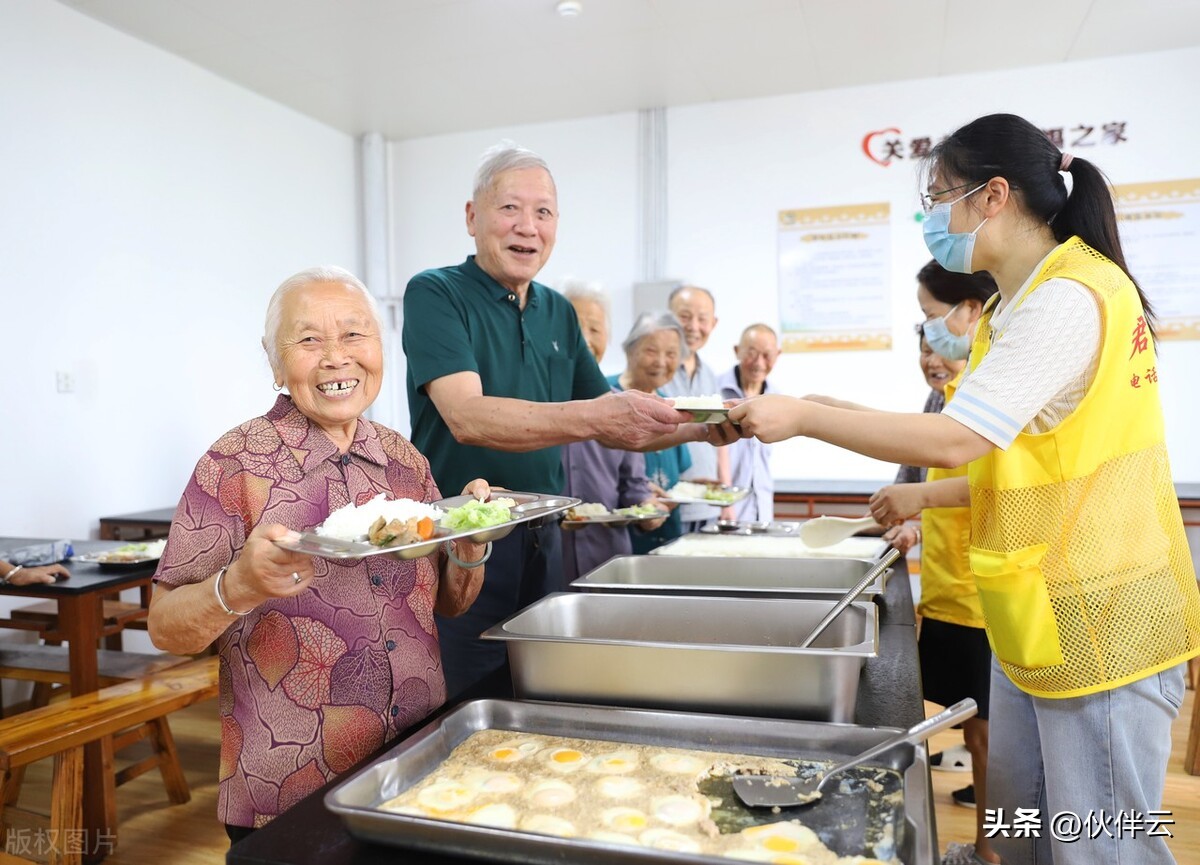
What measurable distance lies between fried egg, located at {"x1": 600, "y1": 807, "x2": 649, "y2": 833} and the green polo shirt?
1081mm

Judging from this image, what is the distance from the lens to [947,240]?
1.57m

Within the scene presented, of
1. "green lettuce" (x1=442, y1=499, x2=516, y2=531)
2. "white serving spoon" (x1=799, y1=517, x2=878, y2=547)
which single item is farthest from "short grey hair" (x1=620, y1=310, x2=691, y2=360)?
"green lettuce" (x1=442, y1=499, x2=516, y2=531)

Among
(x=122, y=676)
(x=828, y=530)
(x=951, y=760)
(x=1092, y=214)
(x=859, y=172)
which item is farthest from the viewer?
(x=859, y=172)

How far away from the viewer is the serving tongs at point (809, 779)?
997mm

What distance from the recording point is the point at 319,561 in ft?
4.13

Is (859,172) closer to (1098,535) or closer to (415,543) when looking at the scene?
(1098,535)

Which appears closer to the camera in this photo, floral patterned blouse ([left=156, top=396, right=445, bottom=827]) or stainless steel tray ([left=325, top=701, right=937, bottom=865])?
stainless steel tray ([left=325, top=701, right=937, bottom=865])

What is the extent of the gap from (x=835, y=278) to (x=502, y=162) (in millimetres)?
3832

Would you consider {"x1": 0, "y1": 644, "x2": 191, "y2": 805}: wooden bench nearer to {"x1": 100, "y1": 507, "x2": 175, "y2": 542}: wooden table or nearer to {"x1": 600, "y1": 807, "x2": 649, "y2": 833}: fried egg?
{"x1": 100, "y1": 507, "x2": 175, "y2": 542}: wooden table

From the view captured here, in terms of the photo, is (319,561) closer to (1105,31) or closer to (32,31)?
(32,31)

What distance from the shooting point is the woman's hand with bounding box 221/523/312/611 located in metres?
1.05

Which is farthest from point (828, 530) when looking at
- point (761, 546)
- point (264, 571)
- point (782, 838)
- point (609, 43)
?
point (609, 43)

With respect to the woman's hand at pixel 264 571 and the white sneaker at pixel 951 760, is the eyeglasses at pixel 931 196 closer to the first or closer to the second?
the woman's hand at pixel 264 571

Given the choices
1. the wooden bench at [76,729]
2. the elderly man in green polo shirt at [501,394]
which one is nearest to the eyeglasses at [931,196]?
the elderly man in green polo shirt at [501,394]
